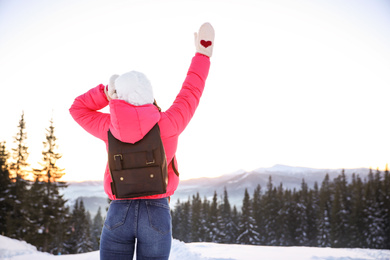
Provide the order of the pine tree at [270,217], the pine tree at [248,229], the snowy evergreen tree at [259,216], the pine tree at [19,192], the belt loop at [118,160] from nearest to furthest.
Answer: the belt loop at [118,160]
the pine tree at [19,192]
the pine tree at [248,229]
the pine tree at [270,217]
the snowy evergreen tree at [259,216]

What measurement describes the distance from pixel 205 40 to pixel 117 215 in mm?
1638

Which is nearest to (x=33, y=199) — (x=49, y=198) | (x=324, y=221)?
(x=49, y=198)

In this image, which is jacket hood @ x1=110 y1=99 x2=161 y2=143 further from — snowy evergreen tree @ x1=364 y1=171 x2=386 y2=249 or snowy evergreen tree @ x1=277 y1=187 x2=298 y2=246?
snowy evergreen tree @ x1=277 y1=187 x2=298 y2=246

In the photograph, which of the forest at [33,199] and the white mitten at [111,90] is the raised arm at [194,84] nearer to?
the white mitten at [111,90]

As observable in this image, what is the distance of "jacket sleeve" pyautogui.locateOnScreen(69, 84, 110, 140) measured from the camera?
2185mm

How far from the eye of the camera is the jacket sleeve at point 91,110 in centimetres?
219

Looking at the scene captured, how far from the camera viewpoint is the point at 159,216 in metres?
1.92

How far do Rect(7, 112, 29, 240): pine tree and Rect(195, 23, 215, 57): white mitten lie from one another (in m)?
34.5

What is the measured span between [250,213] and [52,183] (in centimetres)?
4754

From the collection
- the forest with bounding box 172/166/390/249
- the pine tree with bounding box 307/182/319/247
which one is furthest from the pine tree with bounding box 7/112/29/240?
the pine tree with bounding box 307/182/319/247

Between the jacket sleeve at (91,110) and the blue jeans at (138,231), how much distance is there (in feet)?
2.07

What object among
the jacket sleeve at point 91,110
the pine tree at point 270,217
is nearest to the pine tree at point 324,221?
the pine tree at point 270,217

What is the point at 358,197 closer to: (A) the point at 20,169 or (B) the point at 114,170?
(A) the point at 20,169

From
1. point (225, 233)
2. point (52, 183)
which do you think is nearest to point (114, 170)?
point (52, 183)
